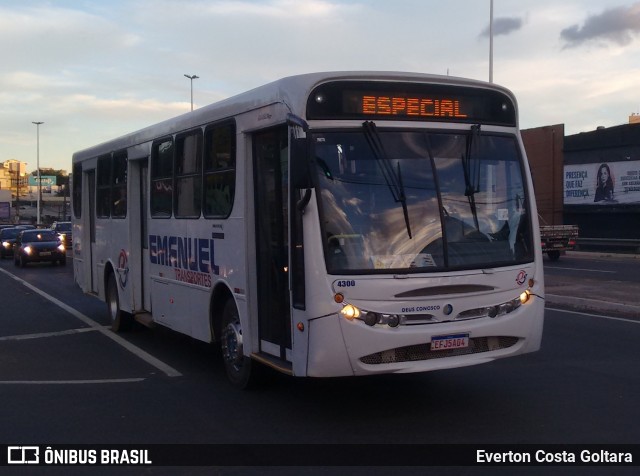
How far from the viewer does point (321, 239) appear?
688cm

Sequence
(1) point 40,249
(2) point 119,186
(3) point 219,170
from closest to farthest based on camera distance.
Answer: (3) point 219,170 → (2) point 119,186 → (1) point 40,249

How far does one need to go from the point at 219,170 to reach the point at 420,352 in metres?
3.26

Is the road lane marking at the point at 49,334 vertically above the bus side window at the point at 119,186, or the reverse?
the bus side window at the point at 119,186

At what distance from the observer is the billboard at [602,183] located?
135 ft

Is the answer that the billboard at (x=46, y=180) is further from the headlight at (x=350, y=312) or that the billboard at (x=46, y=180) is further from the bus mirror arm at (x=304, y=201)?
the headlight at (x=350, y=312)

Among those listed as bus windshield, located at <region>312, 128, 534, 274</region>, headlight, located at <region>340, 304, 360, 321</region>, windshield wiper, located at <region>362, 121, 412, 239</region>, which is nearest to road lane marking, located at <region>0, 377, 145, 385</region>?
headlight, located at <region>340, 304, 360, 321</region>

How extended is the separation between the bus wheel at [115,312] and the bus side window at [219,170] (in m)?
4.60

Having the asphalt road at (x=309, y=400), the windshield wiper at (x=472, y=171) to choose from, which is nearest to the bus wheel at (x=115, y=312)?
the asphalt road at (x=309, y=400)

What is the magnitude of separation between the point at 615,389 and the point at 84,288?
10.3m

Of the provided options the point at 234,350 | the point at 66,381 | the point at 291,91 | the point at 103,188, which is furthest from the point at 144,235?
the point at 291,91

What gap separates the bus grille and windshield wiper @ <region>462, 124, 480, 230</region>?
1075 millimetres

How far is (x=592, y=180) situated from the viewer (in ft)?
143

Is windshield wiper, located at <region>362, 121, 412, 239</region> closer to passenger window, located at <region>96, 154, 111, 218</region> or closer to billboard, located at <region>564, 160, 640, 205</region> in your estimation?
passenger window, located at <region>96, 154, 111, 218</region>

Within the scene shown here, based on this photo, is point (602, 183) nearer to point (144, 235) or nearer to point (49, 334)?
point (49, 334)
